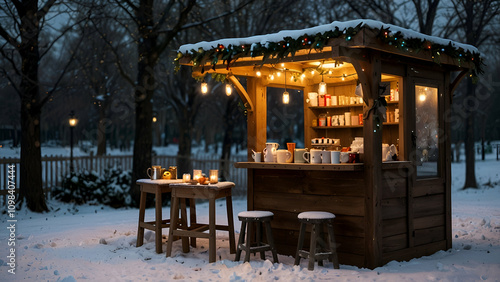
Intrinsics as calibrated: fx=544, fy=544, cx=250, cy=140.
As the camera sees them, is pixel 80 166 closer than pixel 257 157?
No

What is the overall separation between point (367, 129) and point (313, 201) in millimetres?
1348

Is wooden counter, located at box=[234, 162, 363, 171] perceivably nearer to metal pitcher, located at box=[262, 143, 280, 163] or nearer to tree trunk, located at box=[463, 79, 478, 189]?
metal pitcher, located at box=[262, 143, 280, 163]

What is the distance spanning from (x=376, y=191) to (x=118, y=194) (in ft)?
31.7

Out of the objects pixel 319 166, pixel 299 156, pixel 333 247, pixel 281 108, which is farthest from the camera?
pixel 281 108

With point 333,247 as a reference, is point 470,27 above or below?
above

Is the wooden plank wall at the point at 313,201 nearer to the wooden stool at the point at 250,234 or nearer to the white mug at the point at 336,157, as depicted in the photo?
the white mug at the point at 336,157

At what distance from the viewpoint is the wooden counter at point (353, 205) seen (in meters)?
7.34

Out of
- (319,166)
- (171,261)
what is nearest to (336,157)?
(319,166)

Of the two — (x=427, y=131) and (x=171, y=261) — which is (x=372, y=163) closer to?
(x=427, y=131)

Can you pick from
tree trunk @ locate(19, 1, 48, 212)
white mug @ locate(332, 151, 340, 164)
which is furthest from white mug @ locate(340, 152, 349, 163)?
tree trunk @ locate(19, 1, 48, 212)

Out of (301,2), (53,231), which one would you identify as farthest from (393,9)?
(53,231)

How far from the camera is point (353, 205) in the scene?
24.3 ft

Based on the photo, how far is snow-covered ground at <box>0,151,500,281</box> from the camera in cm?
661

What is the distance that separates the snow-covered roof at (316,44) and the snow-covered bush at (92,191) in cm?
768
